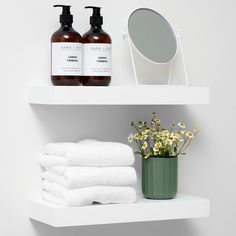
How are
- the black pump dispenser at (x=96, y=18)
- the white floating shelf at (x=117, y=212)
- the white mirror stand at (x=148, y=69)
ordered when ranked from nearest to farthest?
the white floating shelf at (x=117, y=212) < the black pump dispenser at (x=96, y=18) < the white mirror stand at (x=148, y=69)

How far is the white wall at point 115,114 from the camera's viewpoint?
4.90 ft

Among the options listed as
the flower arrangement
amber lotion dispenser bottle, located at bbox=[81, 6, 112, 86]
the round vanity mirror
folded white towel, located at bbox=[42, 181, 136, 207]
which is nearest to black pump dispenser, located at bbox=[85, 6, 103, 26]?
amber lotion dispenser bottle, located at bbox=[81, 6, 112, 86]

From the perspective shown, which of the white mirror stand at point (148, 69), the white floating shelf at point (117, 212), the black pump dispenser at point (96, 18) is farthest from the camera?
the white mirror stand at point (148, 69)

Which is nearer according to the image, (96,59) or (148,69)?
(96,59)

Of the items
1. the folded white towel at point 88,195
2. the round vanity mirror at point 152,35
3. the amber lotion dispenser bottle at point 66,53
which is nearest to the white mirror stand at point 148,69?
the round vanity mirror at point 152,35

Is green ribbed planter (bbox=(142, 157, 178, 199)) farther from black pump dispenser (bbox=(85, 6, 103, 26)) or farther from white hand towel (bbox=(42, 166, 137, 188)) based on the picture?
black pump dispenser (bbox=(85, 6, 103, 26))

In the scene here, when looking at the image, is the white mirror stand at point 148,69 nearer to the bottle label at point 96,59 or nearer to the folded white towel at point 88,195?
the bottle label at point 96,59

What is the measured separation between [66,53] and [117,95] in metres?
0.15

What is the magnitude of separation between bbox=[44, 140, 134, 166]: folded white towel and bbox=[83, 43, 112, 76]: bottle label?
0.17 meters

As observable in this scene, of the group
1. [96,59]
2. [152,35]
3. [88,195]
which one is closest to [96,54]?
[96,59]

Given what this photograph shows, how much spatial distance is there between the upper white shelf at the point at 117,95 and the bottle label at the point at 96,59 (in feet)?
0.18

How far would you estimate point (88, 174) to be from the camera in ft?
4.61

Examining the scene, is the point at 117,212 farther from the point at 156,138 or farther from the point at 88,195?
the point at 156,138

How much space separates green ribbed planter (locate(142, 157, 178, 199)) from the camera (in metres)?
1.53
